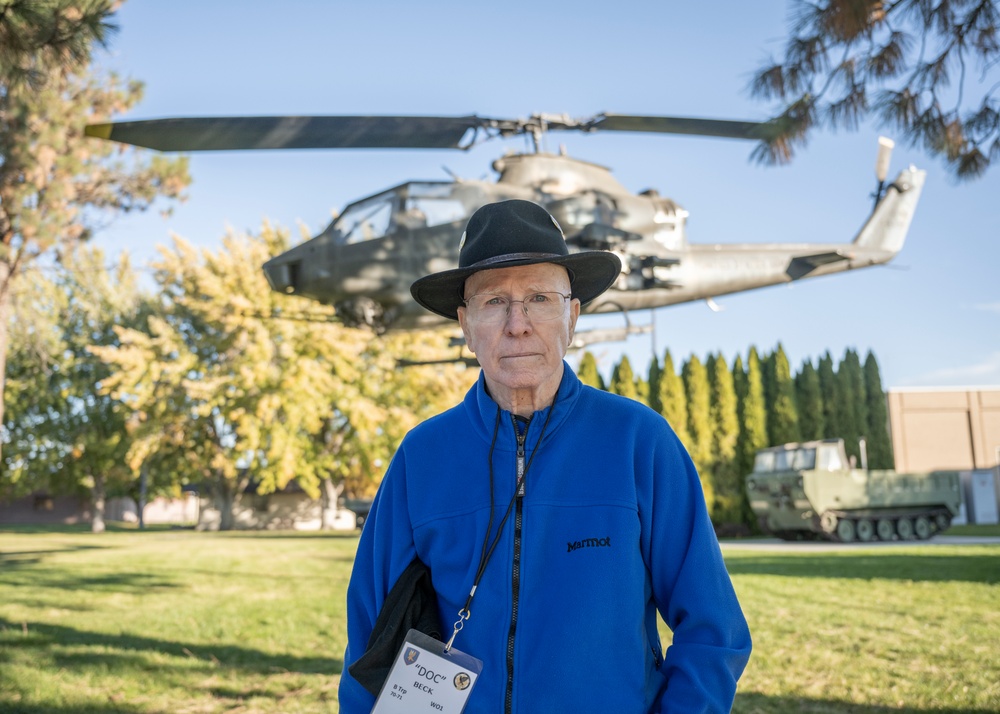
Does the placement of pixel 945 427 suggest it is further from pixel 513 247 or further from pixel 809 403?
pixel 513 247

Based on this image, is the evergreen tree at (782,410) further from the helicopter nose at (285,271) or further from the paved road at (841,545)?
the helicopter nose at (285,271)

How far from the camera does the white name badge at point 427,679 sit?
1.53 metres

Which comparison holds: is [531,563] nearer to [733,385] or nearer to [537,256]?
[537,256]

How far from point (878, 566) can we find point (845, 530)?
8002mm

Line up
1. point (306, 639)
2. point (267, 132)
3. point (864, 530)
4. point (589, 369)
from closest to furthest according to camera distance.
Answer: point (306, 639), point (267, 132), point (864, 530), point (589, 369)

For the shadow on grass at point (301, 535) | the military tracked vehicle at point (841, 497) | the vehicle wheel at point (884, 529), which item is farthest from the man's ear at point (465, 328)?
the shadow on grass at point (301, 535)

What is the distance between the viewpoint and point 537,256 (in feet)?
5.59

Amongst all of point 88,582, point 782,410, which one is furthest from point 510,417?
point 782,410

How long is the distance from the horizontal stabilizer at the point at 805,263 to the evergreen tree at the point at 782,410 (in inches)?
616

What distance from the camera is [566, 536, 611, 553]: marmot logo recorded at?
5.24 feet

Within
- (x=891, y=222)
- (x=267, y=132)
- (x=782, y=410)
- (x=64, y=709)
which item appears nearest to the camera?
(x=64, y=709)

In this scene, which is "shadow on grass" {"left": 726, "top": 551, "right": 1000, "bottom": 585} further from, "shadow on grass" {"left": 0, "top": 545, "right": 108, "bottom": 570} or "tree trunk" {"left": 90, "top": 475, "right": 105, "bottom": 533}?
"tree trunk" {"left": 90, "top": 475, "right": 105, "bottom": 533}

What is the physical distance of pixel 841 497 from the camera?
58.7 ft

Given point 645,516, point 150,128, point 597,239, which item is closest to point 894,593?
point 597,239
